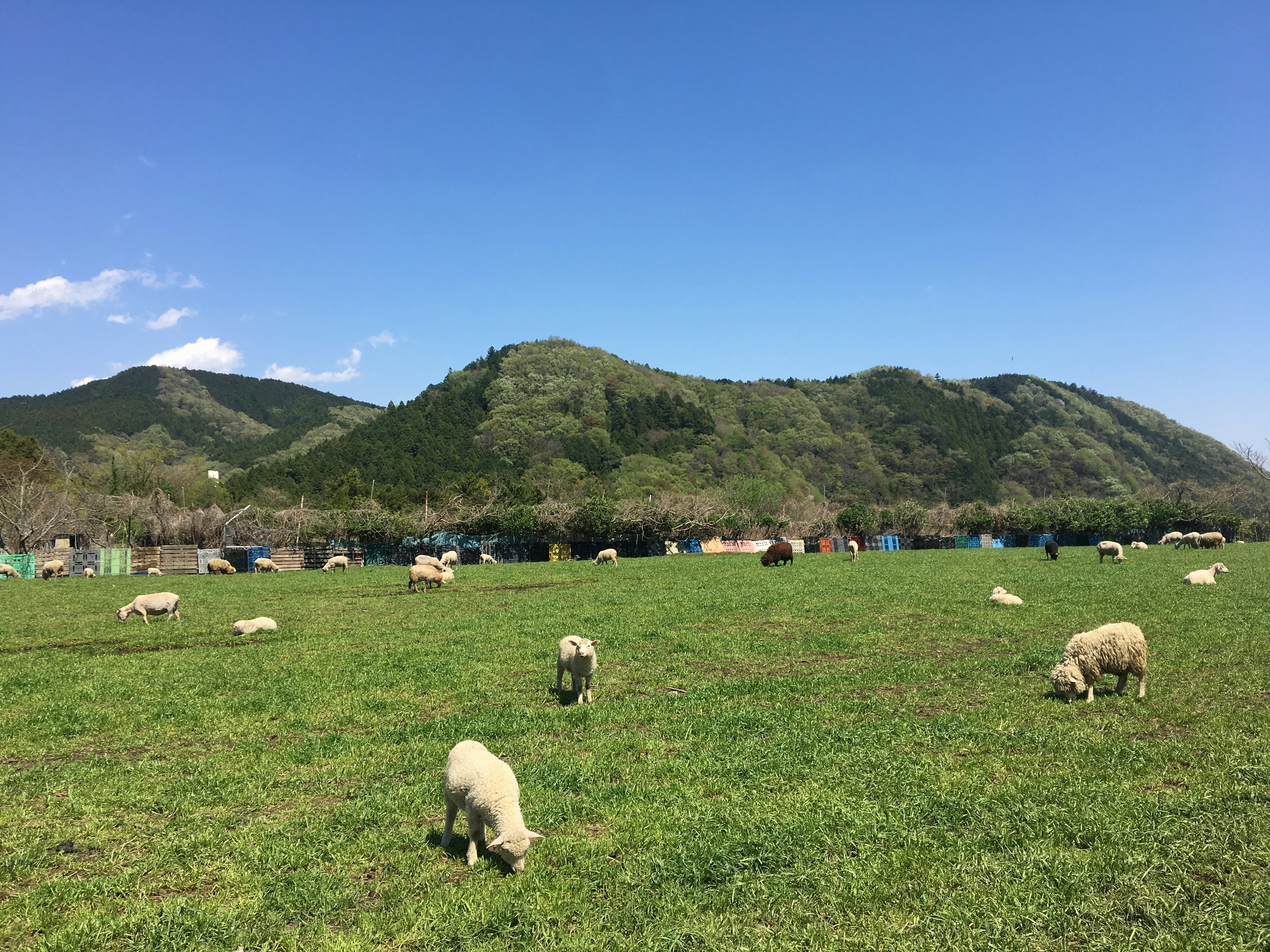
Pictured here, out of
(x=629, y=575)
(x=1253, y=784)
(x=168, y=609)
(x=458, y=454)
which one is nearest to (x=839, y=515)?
(x=629, y=575)

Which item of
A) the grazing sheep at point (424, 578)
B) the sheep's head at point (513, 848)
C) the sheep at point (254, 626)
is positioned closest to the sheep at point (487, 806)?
the sheep's head at point (513, 848)

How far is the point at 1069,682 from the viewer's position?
347 inches

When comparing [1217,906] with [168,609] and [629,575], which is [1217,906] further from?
[629,575]

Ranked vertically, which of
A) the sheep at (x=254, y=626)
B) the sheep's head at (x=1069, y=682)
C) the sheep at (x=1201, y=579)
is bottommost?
the sheep at (x=254, y=626)

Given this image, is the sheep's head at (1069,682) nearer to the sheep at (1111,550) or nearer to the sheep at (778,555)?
the sheep at (778,555)

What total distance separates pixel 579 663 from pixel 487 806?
13.7 feet

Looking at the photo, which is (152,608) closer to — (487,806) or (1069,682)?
(487,806)

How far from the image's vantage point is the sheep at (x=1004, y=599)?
16922mm

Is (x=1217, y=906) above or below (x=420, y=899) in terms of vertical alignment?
above

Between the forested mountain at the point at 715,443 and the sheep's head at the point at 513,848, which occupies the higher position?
the forested mountain at the point at 715,443

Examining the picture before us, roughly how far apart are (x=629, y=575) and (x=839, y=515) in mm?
42845

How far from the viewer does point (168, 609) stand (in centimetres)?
1806

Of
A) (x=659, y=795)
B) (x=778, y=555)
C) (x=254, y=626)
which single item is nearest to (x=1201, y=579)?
(x=778, y=555)

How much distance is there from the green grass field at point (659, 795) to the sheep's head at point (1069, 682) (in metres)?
0.26
